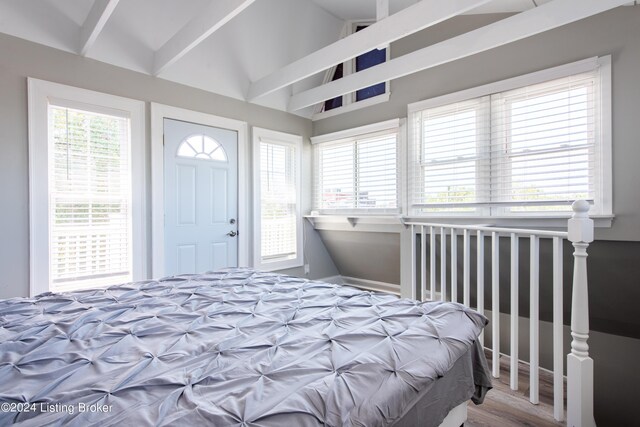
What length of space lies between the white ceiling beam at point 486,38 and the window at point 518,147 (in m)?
0.42

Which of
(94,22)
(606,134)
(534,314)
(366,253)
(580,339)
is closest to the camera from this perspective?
(580,339)

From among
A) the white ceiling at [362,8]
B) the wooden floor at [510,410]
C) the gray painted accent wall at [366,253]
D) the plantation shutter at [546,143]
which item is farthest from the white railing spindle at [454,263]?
the white ceiling at [362,8]

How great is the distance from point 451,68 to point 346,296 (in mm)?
2752

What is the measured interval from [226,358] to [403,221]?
271 cm

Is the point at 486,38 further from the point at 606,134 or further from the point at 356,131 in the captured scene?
the point at 356,131

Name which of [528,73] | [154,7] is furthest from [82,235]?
[528,73]

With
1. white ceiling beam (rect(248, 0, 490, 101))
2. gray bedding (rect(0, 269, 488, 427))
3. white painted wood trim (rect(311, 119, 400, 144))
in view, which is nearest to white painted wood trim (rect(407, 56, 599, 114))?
white painted wood trim (rect(311, 119, 400, 144))

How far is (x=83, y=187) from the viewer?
2.88 m

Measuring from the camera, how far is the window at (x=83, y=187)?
2648 millimetres

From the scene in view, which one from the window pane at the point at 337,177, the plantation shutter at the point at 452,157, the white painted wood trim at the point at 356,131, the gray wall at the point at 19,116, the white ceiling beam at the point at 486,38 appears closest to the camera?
the white ceiling beam at the point at 486,38

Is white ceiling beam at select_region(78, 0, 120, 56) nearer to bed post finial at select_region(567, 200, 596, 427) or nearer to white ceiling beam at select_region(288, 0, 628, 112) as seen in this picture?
white ceiling beam at select_region(288, 0, 628, 112)

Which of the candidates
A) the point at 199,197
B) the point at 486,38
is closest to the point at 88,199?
the point at 199,197

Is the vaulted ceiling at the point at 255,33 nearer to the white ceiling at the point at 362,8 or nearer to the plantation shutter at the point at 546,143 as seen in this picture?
the white ceiling at the point at 362,8

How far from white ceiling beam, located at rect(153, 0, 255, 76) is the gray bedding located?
6.48ft
